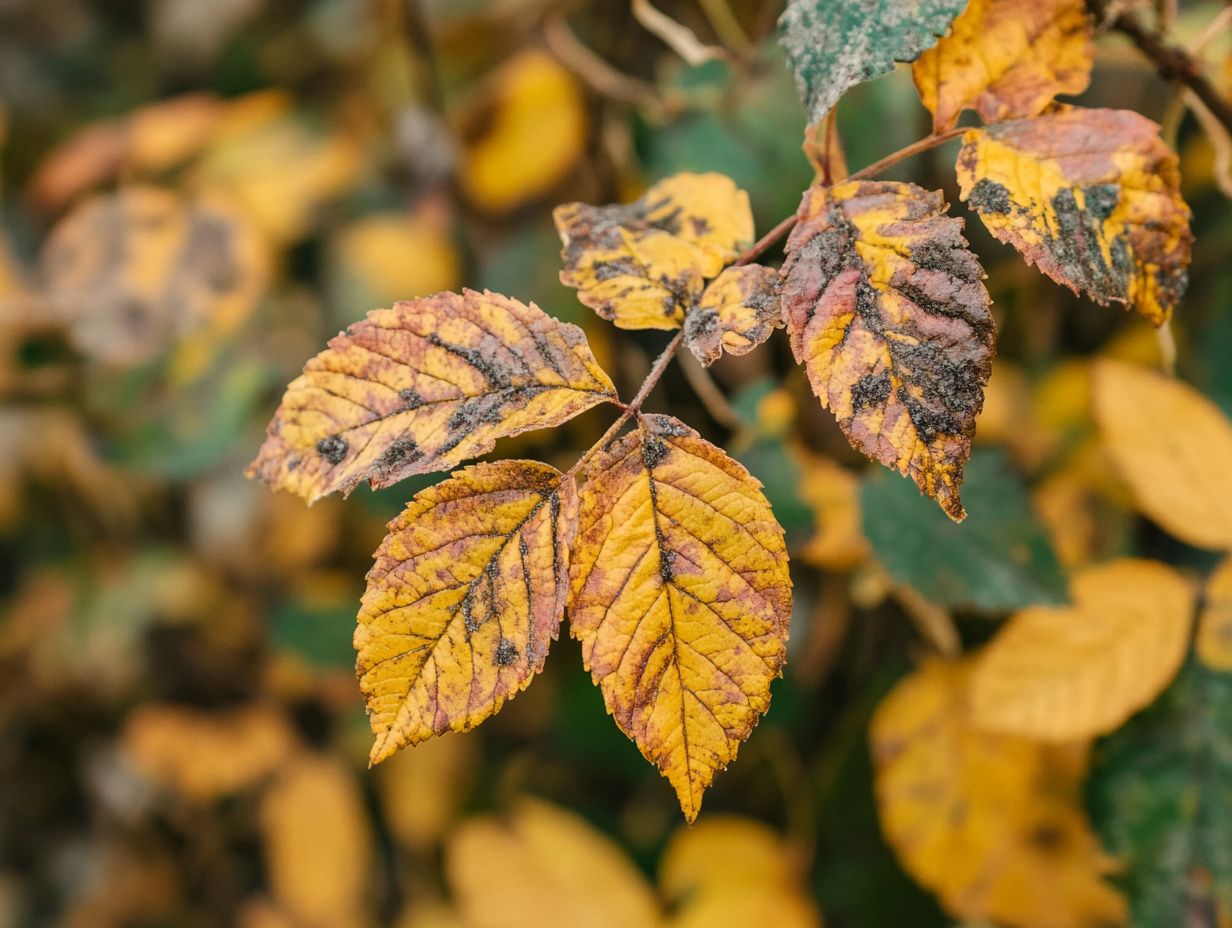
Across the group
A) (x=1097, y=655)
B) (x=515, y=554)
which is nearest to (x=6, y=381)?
(x=515, y=554)

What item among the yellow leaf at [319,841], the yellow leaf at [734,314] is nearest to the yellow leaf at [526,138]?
the yellow leaf at [734,314]

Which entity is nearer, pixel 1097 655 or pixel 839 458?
pixel 1097 655

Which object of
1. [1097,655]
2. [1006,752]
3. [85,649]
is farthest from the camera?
[85,649]

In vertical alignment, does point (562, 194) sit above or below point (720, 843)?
above

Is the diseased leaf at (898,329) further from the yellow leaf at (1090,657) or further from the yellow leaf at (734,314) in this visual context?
the yellow leaf at (1090,657)

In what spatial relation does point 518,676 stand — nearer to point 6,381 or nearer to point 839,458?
point 839,458

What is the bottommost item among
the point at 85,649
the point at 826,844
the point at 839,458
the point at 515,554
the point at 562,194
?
the point at 826,844

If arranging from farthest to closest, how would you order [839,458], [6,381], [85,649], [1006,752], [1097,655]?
[85,649] → [6,381] → [839,458] → [1006,752] → [1097,655]
